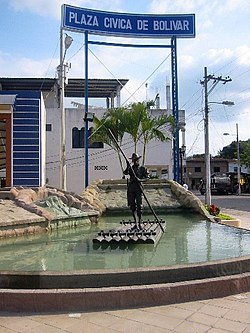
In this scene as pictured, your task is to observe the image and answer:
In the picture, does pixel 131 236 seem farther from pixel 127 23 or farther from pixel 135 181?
pixel 127 23

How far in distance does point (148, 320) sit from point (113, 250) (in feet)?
9.09

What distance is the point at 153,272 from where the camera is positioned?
492cm

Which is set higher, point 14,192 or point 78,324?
point 14,192

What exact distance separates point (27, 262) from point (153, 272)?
7.24 ft

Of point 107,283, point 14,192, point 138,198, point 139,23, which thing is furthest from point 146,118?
point 107,283

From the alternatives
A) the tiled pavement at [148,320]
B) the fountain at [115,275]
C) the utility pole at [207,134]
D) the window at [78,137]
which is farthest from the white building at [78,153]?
the tiled pavement at [148,320]

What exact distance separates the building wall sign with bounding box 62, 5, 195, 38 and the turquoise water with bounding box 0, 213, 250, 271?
43.5ft

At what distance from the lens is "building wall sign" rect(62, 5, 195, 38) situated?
1998 cm

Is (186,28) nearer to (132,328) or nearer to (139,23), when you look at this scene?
(139,23)

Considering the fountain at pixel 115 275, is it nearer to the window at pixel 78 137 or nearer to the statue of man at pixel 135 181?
the statue of man at pixel 135 181

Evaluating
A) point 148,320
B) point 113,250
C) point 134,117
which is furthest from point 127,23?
point 148,320

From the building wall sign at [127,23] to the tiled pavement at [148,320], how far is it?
1750cm

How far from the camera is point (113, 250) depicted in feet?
22.5

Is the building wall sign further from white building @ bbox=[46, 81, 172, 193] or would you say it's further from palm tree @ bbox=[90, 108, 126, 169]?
white building @ bbox=[46, 81, 172, 193]
